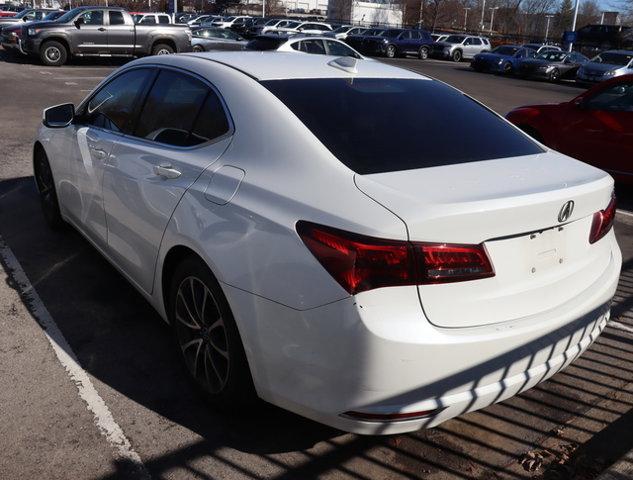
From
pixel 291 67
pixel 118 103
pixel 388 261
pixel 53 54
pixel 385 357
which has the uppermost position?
pixel 291 67

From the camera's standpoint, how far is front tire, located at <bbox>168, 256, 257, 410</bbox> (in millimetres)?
2918

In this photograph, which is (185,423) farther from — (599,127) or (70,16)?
(70,16)

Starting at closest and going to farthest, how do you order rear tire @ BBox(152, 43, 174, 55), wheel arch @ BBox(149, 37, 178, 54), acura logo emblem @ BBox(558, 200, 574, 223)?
acura logo emblem @ BBox(558, 200, 574, 223) < wheel arch @ BBox(149, 37, 178, 54) < rear tire @ BBox(152, 43, 174, 55)

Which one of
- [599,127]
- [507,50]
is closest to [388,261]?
[599,127]

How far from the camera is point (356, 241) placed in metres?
2.41

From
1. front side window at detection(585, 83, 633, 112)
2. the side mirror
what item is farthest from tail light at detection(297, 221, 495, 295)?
front side window at detection(585, 83, 633, 112)

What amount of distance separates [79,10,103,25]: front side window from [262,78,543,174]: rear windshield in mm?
20224

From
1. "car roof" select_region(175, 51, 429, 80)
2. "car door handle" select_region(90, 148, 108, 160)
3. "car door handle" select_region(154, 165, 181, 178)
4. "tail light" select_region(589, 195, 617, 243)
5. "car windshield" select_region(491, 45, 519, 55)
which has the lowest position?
"car windshield" select_region(491, 45, 519, 55)

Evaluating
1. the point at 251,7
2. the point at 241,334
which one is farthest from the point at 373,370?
the point at 251,7

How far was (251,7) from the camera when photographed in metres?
85.4

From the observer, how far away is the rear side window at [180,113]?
11.0 ft

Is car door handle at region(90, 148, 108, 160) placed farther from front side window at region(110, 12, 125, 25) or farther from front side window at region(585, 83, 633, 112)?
front side window at region(110, 12, 125, 25)

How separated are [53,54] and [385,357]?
21553mm

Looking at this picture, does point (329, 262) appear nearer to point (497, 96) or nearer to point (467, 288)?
point (467, 288)
